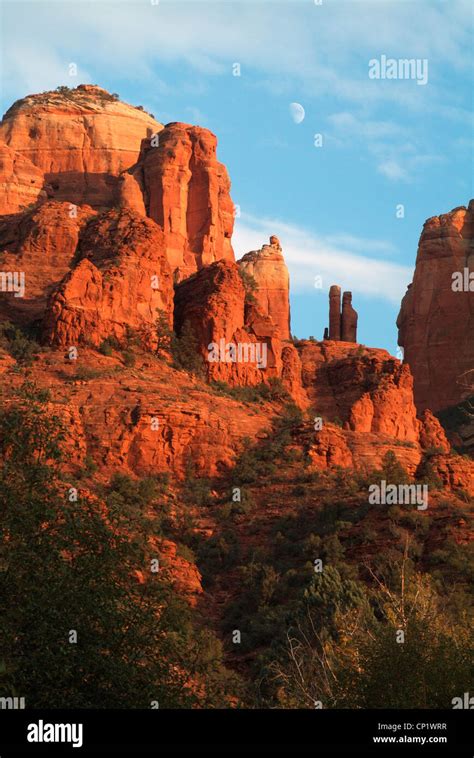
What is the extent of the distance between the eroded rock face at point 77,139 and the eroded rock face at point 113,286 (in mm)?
16380

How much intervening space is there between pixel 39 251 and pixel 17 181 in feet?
56.5

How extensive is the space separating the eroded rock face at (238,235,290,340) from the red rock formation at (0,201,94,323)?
21372mm

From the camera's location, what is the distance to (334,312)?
366 feet

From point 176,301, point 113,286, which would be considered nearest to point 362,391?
point 176,301

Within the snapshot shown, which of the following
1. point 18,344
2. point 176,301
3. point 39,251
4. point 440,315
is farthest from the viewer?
point 440,315

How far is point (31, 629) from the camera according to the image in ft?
93.7

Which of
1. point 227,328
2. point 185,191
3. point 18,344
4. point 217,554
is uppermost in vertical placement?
point 185,191

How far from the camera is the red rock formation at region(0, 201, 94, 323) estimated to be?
8150cm

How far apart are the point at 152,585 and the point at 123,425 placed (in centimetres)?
3775

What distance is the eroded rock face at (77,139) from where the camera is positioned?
338 ft

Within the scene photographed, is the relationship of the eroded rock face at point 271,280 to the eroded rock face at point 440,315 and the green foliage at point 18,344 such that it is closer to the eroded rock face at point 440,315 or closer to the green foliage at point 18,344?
the eroded rock face at point 440,315
